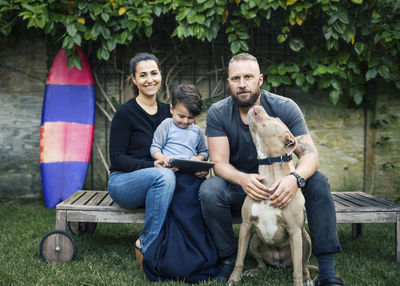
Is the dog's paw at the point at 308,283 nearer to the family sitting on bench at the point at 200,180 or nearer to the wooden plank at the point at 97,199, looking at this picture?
the family sitting on bench at the point at 200,180

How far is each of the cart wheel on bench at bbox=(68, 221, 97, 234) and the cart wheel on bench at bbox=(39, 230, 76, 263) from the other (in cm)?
72

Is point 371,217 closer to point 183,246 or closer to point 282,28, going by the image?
point 183,246

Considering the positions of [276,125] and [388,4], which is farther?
[388,4]

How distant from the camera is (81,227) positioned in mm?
3520

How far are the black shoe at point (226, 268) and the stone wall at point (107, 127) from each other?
247 centimetres

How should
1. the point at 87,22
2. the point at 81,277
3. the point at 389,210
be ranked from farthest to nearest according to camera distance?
the point at 87,22, the point at 389,210, the point at 81,277

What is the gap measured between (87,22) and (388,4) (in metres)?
3.30

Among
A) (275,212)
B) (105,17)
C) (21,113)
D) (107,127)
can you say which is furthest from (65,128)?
(275,212)

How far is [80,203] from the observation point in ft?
9.77

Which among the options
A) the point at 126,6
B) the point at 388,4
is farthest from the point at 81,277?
the point at 388,4

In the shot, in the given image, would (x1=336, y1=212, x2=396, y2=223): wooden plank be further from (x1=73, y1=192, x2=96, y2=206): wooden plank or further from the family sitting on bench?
(x1=73, y1=192, x2=96, y2=206): wooden plank

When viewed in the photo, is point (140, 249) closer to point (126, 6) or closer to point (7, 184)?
point (126, 6)

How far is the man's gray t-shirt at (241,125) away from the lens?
2702mm

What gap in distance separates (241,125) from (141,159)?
30.7 inches
